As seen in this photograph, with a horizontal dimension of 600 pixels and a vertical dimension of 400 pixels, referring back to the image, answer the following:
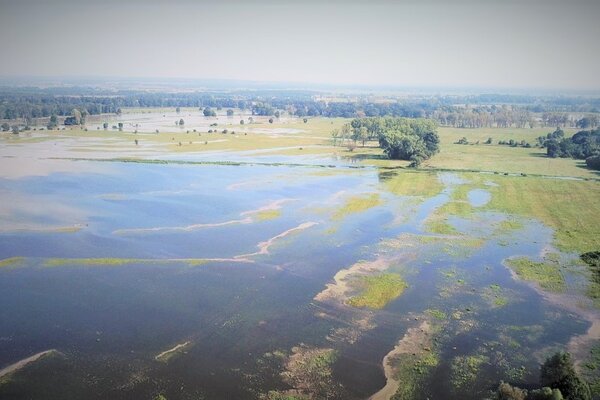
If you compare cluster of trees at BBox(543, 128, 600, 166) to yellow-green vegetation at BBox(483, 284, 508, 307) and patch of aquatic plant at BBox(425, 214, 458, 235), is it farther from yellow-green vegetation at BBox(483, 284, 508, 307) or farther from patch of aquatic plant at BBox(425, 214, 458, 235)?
yellow-green vegetation at BBox(483, 284, 508, 307)

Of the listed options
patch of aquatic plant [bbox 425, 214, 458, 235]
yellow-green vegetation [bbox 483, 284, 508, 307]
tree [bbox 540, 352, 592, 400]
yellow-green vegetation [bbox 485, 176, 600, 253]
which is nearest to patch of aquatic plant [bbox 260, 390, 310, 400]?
tree [bbox 540, 352, 592, 400]

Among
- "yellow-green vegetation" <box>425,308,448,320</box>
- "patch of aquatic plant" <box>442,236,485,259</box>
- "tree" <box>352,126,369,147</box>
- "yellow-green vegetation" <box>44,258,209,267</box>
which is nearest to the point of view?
"yellow-green vegetation" <box>425,308,448,320</box>

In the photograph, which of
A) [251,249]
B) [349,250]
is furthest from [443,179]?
[251,249]

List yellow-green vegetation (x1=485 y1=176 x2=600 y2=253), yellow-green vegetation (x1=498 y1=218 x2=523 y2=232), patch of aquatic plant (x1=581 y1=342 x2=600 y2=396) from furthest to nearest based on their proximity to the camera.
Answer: yellow-green vegetation (x1=498 y1=218 x2=523 y2=232)
yellow-green vegetation (x1=485 y1=176 x2=600 y2=253)
patch of aquatic plant (x1=581 y1=342 x2=600 y2=396)

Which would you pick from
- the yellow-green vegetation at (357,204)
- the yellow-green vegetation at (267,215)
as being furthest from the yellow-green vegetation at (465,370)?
the yellow-green vegetation at (267,215)

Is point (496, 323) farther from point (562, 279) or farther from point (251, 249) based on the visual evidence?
point (251, 249)

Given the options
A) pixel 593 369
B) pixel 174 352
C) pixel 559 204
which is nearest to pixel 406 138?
pixel 559 204

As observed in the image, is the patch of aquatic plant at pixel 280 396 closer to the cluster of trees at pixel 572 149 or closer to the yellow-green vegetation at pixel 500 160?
the yellow-green vegetation at pixel 500 160

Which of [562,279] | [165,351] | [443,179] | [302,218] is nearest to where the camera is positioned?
[165,351]
